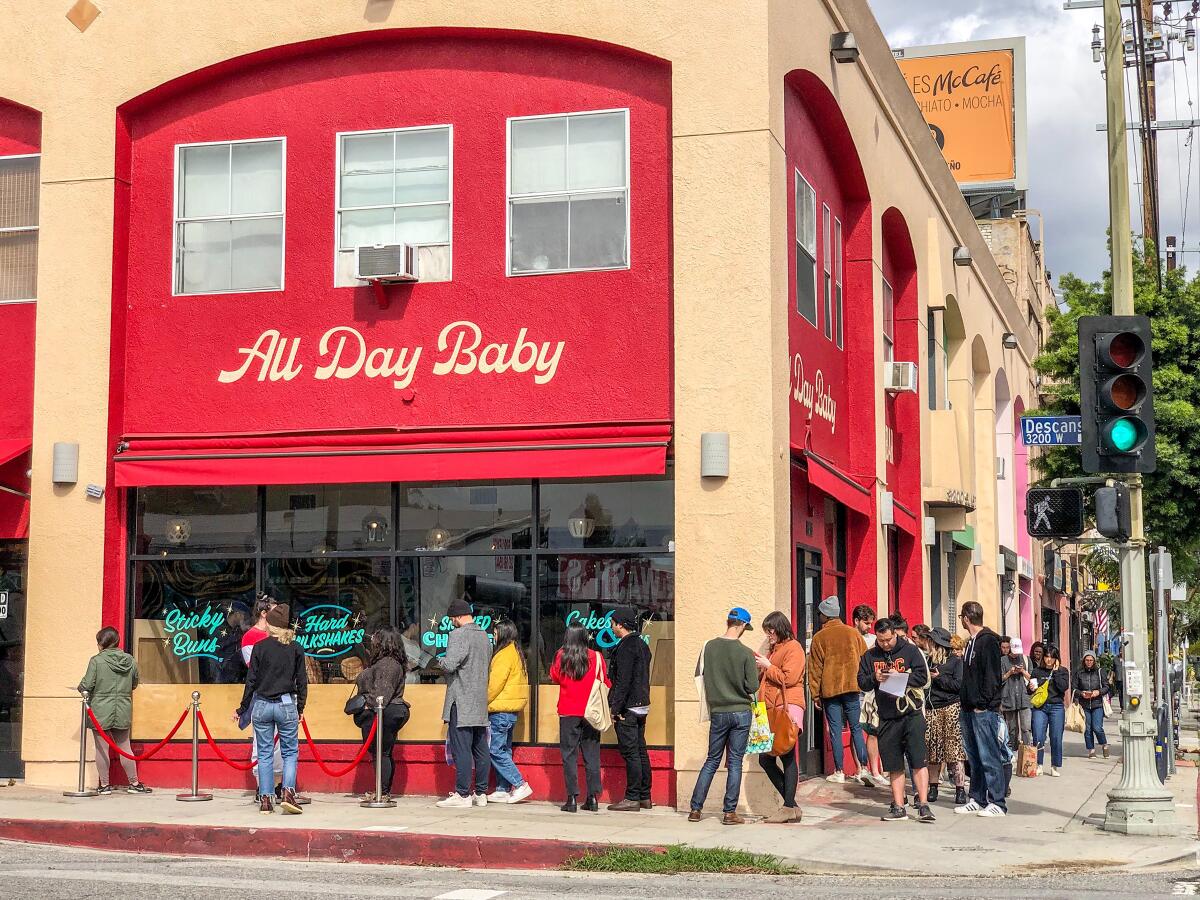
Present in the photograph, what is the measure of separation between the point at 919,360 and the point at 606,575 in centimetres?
971

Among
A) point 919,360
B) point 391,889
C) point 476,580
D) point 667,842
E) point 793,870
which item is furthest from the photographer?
point 919,360

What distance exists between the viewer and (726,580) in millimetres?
14117

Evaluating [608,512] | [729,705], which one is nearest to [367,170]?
[608,512]

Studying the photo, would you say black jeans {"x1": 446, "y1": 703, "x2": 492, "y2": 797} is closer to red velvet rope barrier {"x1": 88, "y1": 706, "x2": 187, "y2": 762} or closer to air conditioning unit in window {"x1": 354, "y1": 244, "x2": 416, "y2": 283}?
red velvet rope barrier {"x1": 88, "y1": 706, "x2": 187, "y2": 762}

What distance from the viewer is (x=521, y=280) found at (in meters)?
15.4

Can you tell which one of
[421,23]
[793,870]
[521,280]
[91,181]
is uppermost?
[421,23]

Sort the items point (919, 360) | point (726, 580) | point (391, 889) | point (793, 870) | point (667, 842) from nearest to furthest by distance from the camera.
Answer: point (391, 889), point (793, 870), point (667, 842), point (726, 580), point (919, 360)

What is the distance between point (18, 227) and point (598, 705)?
8.54 meters

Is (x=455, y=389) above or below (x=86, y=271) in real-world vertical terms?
below

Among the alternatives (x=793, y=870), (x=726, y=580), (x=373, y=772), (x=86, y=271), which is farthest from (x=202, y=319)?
(x=793, y=870)

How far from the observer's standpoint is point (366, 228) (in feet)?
52.2

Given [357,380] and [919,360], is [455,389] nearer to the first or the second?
[357,380]

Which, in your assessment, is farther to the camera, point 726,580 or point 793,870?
point 726,580

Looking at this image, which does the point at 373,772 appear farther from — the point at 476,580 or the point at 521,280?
the point at 521,280
